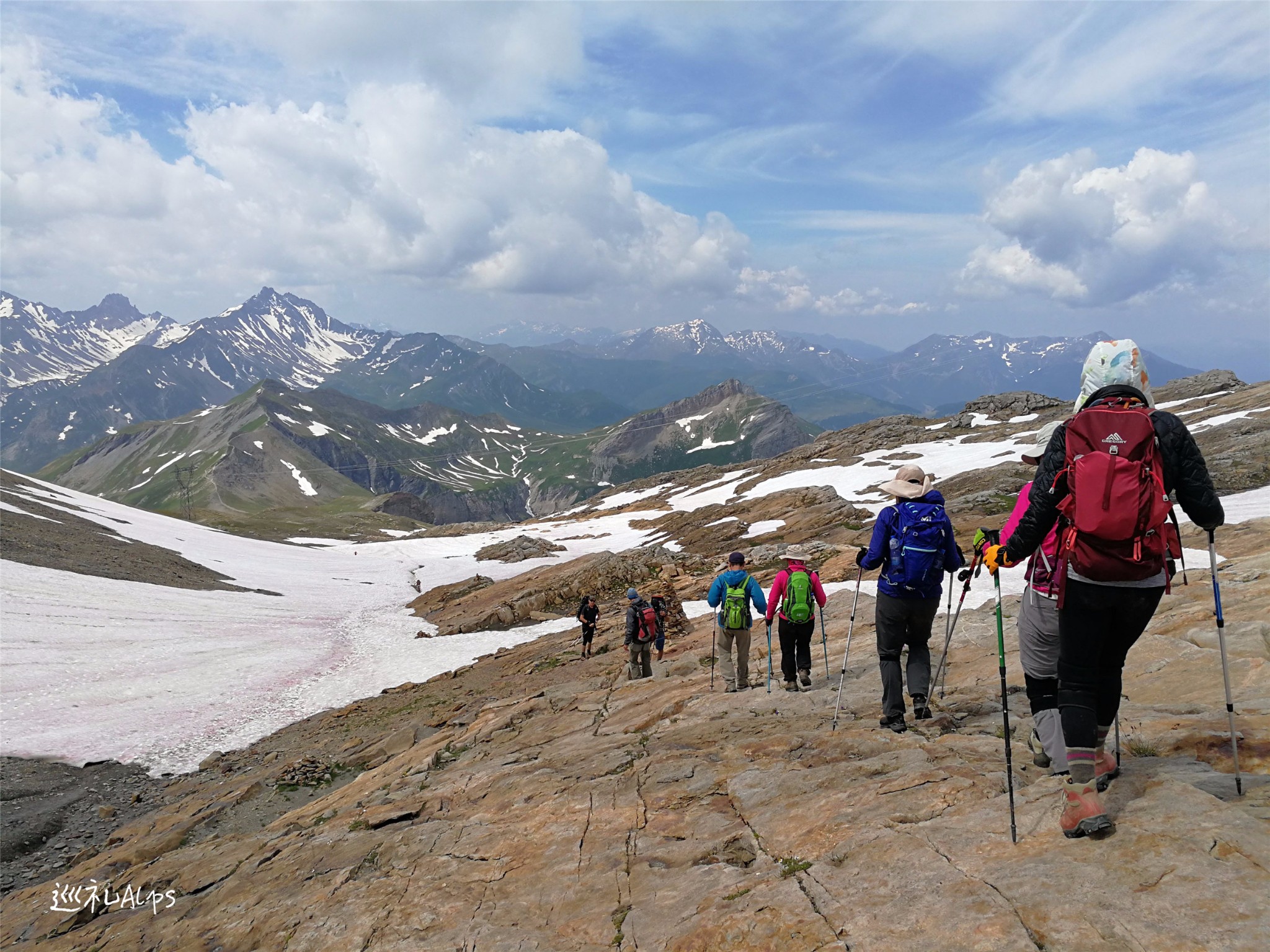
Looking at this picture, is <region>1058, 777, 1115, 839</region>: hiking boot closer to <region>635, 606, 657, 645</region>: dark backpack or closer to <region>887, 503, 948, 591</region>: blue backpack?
<region>887, 503, 948, 591</region>: blue backpack

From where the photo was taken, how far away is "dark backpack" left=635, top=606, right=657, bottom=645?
18.6 meters

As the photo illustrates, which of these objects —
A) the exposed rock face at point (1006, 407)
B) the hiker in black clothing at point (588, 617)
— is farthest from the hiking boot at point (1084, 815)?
the exposed rock face at point (1006, 407)

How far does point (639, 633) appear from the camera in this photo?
18.9 m

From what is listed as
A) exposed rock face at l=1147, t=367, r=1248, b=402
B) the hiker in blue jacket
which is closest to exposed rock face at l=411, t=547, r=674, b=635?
the hiker in blue jacket

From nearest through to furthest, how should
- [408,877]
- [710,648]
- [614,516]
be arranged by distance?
[408,877]
[710,648]
[614,516]

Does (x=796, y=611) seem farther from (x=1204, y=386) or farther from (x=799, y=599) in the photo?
(x=1204, y=386)

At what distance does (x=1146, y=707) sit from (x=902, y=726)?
313 centimetres

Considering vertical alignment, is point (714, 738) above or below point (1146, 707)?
below

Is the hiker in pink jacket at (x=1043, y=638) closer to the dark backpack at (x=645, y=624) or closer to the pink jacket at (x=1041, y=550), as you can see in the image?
the pink jacket at (x=1041, y=550)

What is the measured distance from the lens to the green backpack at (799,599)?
13.0m

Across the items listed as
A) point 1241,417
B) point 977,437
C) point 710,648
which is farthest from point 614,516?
point 710,648

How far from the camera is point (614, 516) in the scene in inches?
3903

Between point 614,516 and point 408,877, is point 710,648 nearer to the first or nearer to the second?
point 408,877

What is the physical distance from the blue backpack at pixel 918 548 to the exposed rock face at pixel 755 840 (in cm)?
223
